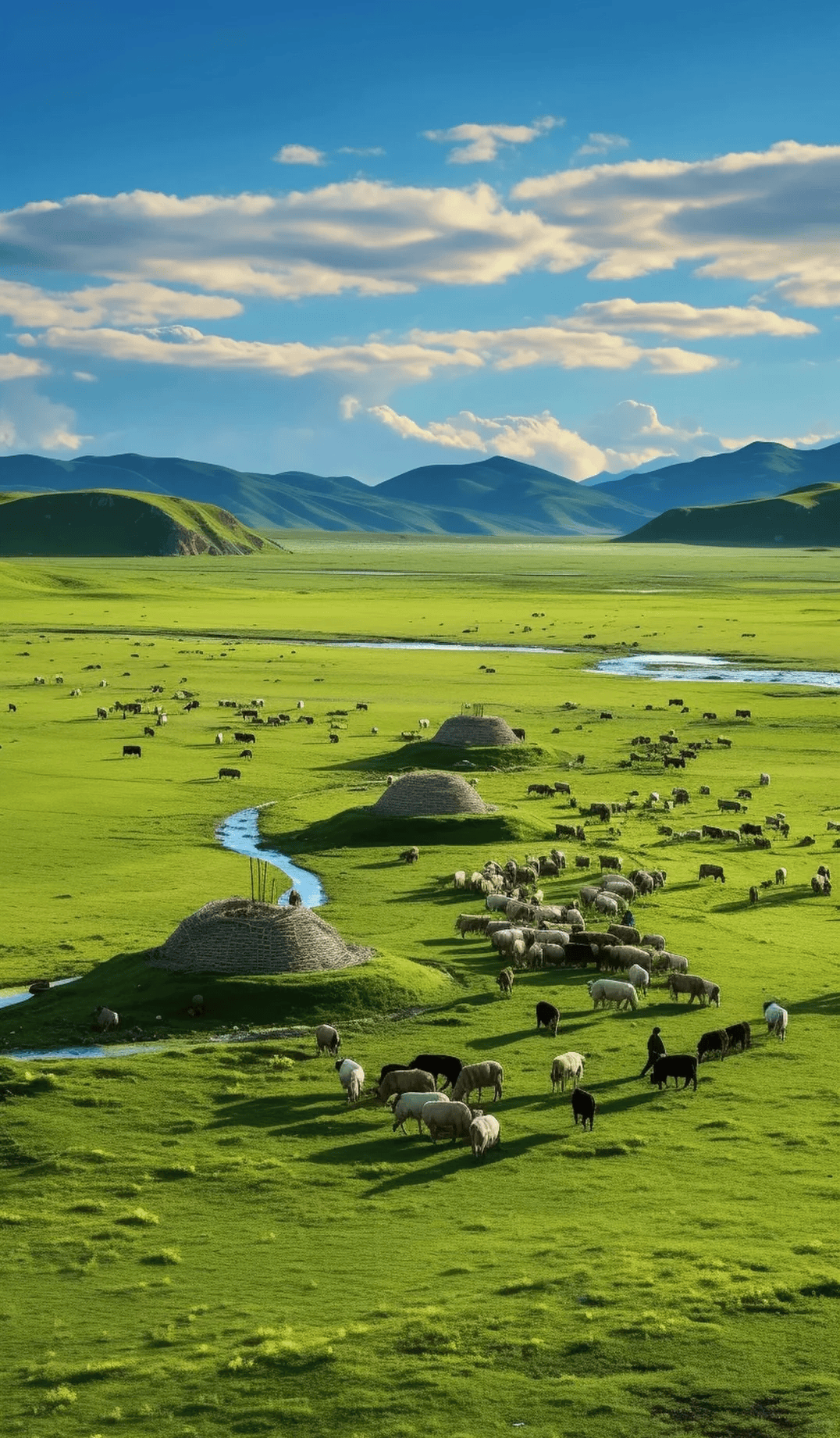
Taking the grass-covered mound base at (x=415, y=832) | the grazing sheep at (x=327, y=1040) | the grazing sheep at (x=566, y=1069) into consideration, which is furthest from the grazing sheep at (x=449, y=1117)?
the grass-covered mound base at (x=415, y=832)

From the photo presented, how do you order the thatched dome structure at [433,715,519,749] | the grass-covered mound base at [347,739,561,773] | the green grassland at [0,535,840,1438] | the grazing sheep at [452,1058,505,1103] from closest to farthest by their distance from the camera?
the green grassland at [0,535,840,1438] → the grazing sheep at [452,1058,505,1103] → the grass-covered mound base at [347,739,561,773] → the thatched dome structure at [433,715,519,749]

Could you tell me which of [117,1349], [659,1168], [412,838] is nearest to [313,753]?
[412,838]

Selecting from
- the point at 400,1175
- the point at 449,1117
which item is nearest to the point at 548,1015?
the point at 449,1117

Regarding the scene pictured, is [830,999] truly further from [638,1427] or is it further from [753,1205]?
[638,1427]

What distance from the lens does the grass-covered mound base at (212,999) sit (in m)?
36.7

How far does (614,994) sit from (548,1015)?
2.85m

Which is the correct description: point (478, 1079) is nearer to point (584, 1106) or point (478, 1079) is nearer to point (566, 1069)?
point (566, 1069)

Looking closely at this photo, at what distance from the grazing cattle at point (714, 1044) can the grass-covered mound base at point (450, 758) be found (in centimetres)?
4020

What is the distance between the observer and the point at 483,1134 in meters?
28.5

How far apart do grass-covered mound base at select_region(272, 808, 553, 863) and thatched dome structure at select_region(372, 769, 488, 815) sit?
0.35 metres

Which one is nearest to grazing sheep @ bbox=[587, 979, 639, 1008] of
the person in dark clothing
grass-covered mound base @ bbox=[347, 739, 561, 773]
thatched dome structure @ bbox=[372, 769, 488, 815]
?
the person in dark clothing

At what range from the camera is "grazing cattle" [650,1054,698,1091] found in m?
32.1

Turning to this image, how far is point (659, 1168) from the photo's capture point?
91.7 feet

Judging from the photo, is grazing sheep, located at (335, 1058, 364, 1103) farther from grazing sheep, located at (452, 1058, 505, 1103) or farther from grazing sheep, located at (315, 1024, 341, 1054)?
grazing sheep, located at (315, 1024, 341, 1054)
